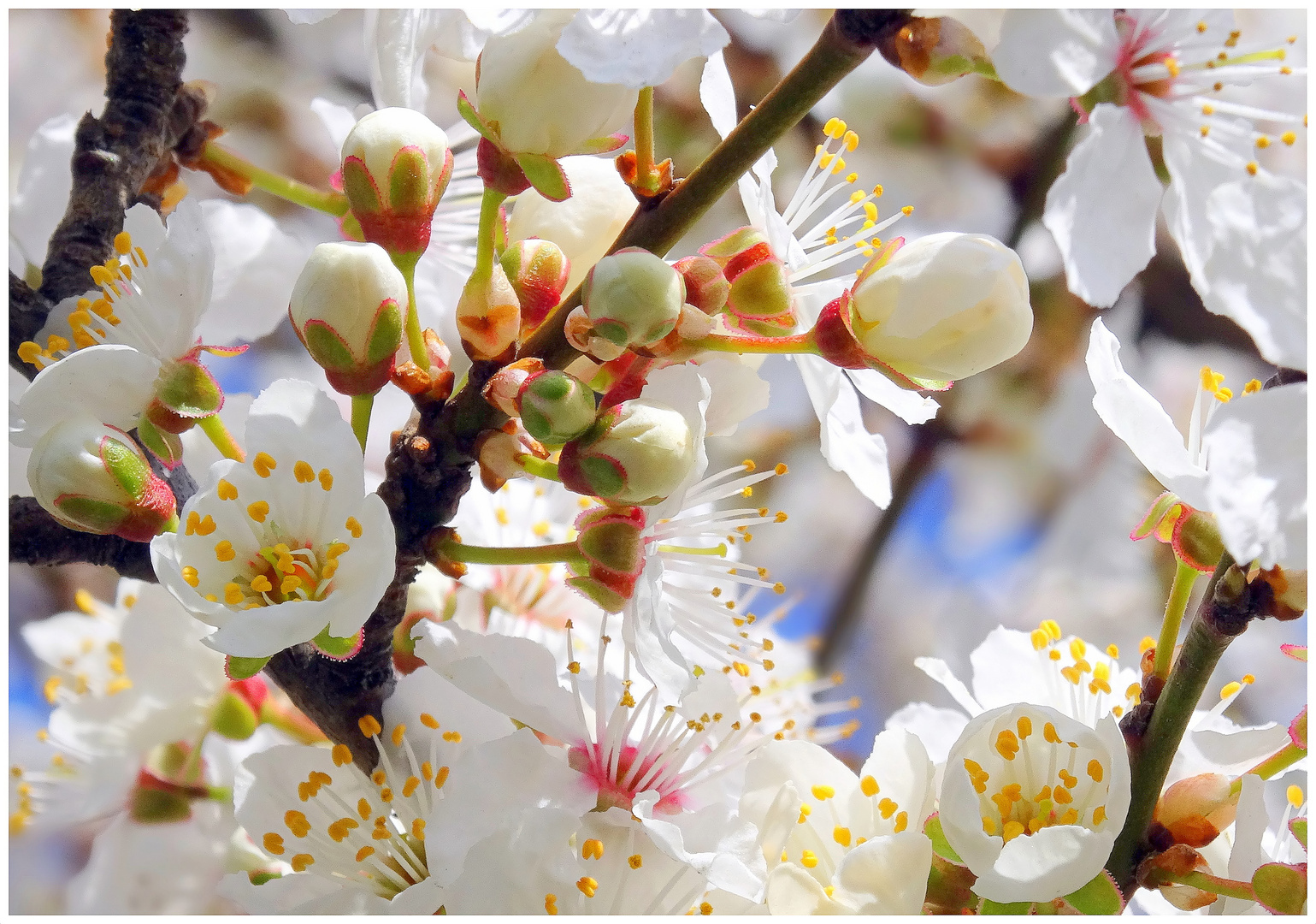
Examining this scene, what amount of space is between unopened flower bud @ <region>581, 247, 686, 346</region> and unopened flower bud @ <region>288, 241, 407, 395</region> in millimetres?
134

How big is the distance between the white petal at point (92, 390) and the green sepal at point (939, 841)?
25.0 inches

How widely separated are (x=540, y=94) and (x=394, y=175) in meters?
0.13

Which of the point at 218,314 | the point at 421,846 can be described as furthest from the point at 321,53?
the point at 421,846

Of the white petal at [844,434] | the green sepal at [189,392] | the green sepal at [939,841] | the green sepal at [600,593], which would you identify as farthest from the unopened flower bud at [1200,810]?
the green sepal at [189,392]

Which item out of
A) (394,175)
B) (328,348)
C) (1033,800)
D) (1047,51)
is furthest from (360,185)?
(1033,800)

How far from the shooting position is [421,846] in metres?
0.83

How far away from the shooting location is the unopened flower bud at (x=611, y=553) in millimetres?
709

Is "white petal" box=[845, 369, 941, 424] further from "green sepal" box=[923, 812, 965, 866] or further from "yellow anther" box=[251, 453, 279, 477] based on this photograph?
"yellow anther" box=[251, 453, 279, 477]

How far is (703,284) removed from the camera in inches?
27.6

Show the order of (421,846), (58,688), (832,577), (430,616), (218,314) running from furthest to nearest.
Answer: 1. (832,577)
2. (58,688)
3. (430,616)
4. (218,314)
5. (421,846)

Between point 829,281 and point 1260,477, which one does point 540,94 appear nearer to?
point 829,281

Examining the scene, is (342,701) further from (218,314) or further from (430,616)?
(218,314)

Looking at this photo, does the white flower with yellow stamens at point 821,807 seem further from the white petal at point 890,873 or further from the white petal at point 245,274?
the white petal at point 245,274

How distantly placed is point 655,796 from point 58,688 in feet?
2.57
